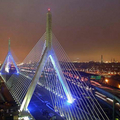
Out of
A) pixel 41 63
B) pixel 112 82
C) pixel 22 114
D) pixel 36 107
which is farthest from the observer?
pixel 112 82

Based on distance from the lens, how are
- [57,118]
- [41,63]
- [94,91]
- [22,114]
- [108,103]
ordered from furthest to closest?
[94,91]
[108,103]
[41,63]
[22,114]
[57,118]

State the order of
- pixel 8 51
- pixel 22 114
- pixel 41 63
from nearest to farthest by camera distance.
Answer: pixel 22 114
pixel 41 63
pixel 8 51

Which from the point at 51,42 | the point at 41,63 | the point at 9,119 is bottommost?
the point at 9,119

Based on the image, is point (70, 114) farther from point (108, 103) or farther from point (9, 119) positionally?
point (108, 103)

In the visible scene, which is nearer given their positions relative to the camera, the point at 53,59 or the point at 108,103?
the point at 53,59

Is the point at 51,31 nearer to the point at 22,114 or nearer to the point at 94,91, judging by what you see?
the point at 22,114

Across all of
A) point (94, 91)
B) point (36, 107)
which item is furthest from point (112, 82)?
point (36, 107)

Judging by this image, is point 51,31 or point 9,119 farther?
point 51,31

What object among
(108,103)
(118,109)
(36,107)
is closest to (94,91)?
(108,103)

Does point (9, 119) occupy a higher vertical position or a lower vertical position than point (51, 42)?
lower
